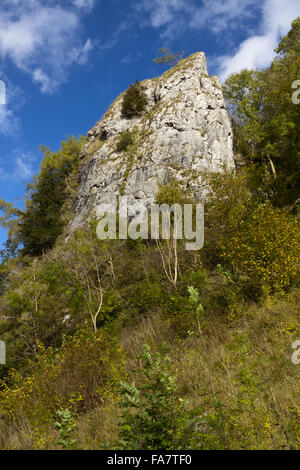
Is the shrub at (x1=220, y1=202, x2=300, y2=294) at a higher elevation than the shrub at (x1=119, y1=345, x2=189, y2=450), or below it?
higher

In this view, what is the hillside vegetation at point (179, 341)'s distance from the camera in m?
2.82

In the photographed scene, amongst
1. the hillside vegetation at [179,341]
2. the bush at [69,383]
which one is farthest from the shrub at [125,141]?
the bush at [69,383]

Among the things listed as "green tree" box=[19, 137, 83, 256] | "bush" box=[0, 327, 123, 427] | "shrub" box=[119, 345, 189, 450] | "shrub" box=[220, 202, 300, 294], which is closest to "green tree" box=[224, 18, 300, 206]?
"shrub" box=[220, 202, 300, 294]

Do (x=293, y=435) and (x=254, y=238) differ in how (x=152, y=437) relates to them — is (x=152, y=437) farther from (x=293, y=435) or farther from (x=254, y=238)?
(x=254, y=238)

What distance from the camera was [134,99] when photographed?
110ft

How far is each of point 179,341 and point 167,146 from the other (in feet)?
74.3

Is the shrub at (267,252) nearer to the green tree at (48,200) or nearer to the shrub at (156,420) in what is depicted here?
the shrub at (156,420)

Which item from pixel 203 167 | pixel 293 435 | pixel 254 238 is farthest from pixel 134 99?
pixel 293 435

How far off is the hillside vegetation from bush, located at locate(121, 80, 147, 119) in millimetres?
16998

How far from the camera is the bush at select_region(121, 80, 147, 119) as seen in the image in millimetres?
33531

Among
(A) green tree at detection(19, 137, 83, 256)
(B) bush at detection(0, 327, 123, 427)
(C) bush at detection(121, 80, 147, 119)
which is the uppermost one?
(C) bush at detection(121, 80, 147, 119)

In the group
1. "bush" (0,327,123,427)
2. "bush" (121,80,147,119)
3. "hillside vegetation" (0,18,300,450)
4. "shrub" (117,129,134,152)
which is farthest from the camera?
"bush" (121,80,147,119)

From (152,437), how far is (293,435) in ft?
5.39

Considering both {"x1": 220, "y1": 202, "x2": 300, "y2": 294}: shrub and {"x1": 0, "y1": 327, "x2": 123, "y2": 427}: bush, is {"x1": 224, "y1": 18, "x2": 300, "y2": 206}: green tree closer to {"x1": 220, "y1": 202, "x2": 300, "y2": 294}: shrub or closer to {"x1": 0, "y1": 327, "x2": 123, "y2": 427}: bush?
{"x1": 220, "y1": 202, "x2": 300, "y2": 294}: shrub
